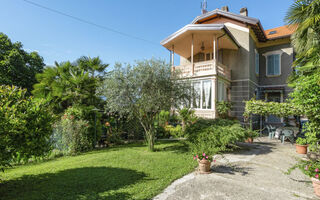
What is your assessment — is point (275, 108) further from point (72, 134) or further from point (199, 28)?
point (72, 134)

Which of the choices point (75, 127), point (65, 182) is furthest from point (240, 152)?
point (75, 127)

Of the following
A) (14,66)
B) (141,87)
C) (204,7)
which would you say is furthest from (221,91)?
(14,66)

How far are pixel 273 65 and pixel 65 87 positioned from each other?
17.4 m

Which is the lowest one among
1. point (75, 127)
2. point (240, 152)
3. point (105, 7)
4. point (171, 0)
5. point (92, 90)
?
point (240, 152)

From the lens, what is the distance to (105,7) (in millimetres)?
11516

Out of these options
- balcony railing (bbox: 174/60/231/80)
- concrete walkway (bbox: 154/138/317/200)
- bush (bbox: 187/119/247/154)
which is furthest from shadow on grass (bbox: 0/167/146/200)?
balcony railing (bbox: 174/60/231/80)

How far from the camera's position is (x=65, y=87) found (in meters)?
9.32

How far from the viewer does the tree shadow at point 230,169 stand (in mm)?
A: 4805

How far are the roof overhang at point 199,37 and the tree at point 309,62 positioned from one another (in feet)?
15.2

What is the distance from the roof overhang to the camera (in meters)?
11.0

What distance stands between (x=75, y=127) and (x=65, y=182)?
148 inches

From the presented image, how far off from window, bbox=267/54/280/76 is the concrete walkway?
40.5ft

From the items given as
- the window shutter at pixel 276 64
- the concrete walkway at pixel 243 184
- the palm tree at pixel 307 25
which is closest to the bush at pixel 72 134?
the concrete walkway at pixel 243 184

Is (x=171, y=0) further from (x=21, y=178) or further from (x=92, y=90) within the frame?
(x=21, y=178)
